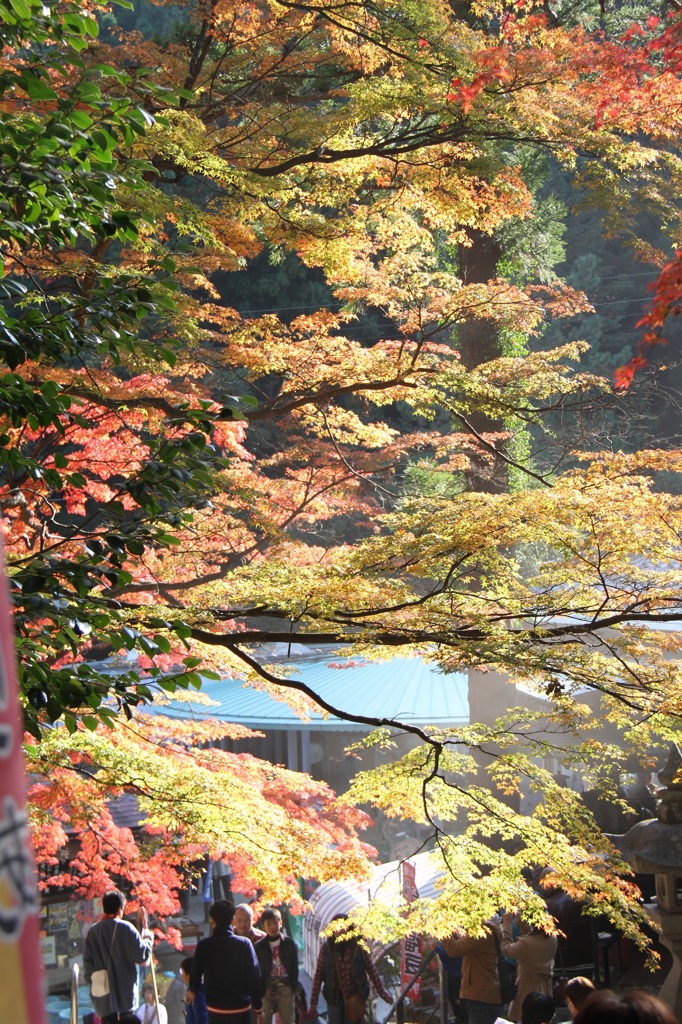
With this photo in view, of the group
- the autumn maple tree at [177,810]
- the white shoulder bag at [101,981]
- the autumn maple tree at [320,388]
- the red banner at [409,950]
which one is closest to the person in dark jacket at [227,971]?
the autumn maple tree at [177,810]

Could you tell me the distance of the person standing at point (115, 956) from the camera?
5285 mm

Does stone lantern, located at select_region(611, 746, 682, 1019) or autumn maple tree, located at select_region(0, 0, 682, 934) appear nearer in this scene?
autumn maple tree, located at select_region(0, 0, 682, 934)

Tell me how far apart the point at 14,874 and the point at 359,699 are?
11.8m

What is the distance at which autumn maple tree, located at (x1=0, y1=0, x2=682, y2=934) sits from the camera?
2518 mm

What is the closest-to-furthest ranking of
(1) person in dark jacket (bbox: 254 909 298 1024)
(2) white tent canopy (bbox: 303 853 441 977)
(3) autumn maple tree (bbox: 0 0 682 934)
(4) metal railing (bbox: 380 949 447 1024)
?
(3) autumn maple tree (bbox: 0 0 682 934), (1) person in dark jacket (bbox: 254 909 298 1024), (4) metal railing (bbox: 380 949 447 1024), (2) white tent canopy (bbox: 303 853 441 977)

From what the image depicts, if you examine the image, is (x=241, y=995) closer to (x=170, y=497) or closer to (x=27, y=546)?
(x=27, y=546)

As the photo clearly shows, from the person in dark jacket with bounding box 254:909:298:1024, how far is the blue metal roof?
472 centimetres

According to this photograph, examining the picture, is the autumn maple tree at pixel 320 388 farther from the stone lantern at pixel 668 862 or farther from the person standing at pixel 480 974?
the person standing at pixel 480 974

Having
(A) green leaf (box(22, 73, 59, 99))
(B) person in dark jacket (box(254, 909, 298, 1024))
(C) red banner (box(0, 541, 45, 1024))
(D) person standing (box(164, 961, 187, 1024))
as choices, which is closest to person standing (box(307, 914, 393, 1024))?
(B) person in dark jacket (box(254, 909, 298, 1024))

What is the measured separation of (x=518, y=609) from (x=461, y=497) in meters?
1.00

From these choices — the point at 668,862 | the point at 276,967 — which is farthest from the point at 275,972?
the point at 668,862

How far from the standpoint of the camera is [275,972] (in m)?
5.95

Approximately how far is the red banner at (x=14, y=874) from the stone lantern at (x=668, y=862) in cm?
510

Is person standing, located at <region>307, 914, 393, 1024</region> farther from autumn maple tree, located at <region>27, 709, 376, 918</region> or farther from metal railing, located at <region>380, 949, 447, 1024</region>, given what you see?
autumn maple tree, located at <region>27, 709, 376, 918</region>
